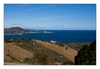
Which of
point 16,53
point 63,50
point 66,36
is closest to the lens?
point 66,36

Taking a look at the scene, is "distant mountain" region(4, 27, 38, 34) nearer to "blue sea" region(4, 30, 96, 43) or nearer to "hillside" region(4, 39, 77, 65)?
"blue sea" region(4, 30, 96, 43)

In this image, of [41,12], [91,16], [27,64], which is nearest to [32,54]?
[27,64]

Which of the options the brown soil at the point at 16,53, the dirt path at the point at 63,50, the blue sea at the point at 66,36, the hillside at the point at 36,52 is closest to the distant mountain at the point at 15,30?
the blue sea at the point at 66,36

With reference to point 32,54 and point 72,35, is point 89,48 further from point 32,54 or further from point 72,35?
point 32,54

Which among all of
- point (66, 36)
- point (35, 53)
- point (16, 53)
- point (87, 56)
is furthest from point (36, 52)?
point (87, 56)

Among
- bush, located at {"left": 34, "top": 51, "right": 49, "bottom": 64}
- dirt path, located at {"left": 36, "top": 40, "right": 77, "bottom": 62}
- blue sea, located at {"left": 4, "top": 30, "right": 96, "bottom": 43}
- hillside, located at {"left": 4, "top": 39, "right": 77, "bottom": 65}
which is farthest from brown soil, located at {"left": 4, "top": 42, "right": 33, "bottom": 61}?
dirt path, located at {"left": 36, "top": 40, "right": 77, "bottom": 62}

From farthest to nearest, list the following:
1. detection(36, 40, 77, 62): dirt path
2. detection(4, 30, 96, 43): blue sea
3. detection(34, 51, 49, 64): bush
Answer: detection(36, 40, 77, 62): dirt path
detection(34, 51, 49, 64): bush
detection(4, 30, 96, 43): blue sea

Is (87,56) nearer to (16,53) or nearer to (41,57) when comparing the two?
(41,57)

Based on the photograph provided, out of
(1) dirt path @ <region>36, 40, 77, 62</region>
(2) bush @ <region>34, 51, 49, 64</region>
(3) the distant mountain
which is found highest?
(3) the distant mountain
